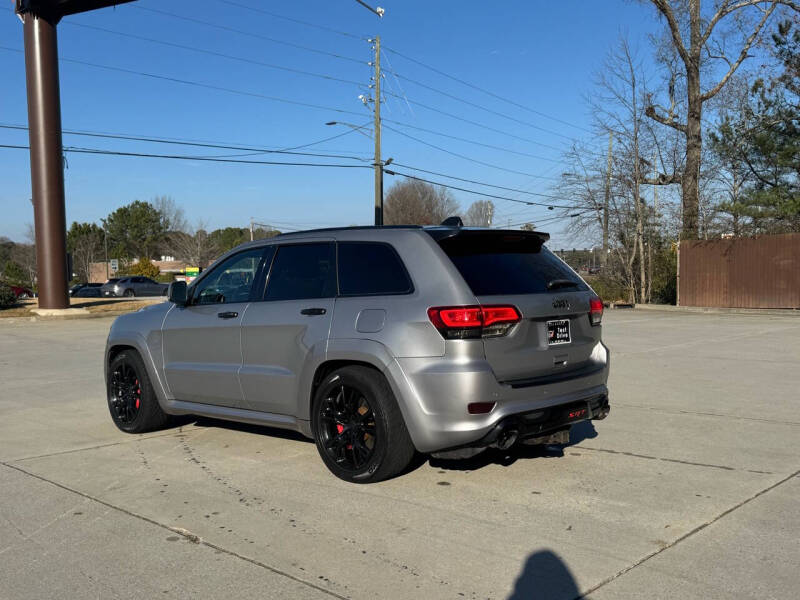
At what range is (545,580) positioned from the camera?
11.7ft

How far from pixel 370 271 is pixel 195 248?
7571 cm

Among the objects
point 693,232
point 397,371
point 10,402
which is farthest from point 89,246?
point 397,371

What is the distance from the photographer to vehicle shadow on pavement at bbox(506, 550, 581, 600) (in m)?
3.40

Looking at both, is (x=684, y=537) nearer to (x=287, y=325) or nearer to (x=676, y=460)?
(x=676, y=460)

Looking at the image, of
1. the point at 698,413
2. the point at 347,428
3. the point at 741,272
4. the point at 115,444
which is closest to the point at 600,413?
the point at 347,428

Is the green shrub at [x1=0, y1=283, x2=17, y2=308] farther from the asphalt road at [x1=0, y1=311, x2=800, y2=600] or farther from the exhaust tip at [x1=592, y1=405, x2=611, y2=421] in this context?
the exhaust tip at [x1=592, y1=405, x2=611, y2=421]

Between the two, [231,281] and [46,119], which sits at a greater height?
[46,119]

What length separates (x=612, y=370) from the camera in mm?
10461

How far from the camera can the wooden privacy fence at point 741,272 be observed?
75.1 ft

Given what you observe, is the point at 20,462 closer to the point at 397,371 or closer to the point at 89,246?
the point at 397,371

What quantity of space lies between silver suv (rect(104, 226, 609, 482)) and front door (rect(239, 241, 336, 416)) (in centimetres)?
1

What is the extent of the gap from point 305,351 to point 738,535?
3006 mm

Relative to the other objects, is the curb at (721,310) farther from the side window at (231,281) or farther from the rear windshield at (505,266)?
the side window at (231,281)

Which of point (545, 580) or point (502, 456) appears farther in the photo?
point (502, 456)
